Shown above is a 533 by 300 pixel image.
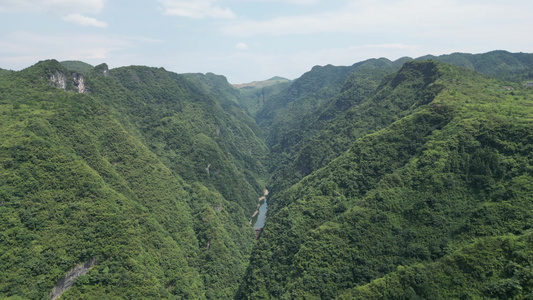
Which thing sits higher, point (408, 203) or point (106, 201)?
point (106, 201)

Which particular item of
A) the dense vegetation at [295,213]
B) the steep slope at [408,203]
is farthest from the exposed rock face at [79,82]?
the steep slope at [408,203]

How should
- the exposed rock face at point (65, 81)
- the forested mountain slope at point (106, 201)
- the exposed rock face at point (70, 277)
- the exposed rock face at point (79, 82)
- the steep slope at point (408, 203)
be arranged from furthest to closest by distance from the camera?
1. the exposed rock face at point (79, 82)
2. the exposed rock face at point (65, 81)
3. the steep slope at point (408, 203)
4. the forested mountain slope at point (106, 201)
5. the exposed rock face at point (70, 277)

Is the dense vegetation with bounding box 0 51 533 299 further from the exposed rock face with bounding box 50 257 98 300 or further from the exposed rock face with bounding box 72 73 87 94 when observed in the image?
the exposed rock face with bounding box 72 73 87 94

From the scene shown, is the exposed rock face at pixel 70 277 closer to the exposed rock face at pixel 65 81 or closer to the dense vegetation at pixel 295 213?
the dense vegetation at pixel 295 213

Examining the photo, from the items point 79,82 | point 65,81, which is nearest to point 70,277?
point 65,81

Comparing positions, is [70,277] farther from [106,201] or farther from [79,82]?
[79,82]

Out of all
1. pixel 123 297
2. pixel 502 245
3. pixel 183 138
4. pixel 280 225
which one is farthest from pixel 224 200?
pixel 502 245
